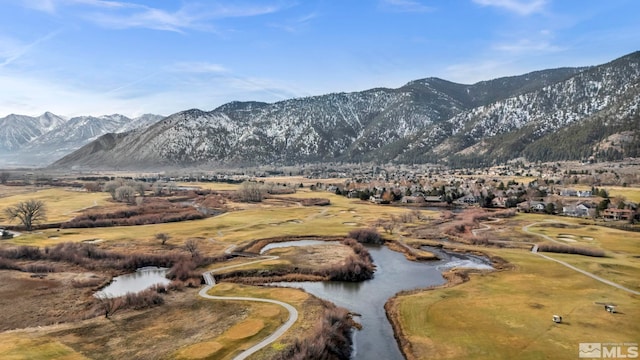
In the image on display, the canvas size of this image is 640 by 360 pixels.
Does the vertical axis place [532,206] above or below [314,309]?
above

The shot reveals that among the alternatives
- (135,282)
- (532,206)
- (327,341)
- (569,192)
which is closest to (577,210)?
(532,206)

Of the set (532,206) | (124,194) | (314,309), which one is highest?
(124,194)

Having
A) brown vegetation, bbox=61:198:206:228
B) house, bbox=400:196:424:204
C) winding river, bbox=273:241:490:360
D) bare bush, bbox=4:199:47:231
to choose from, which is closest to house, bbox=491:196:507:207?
house, bbox=400:196:424:204

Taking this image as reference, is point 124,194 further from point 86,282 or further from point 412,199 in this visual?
point 412,199

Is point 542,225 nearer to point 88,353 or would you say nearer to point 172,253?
point 172,253

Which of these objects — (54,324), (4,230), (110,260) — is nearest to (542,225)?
(110,260)

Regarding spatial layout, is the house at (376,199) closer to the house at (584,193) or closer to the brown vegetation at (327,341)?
the house at (584,193)

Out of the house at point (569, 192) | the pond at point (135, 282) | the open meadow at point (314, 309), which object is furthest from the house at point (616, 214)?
the pond at point (135, 282)

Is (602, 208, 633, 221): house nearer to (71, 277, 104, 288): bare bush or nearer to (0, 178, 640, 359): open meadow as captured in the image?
(0, 178, 640, 359): open meadow
